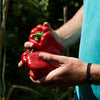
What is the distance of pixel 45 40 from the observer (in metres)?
1.37

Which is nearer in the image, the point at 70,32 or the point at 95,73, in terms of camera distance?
the point at 95,73

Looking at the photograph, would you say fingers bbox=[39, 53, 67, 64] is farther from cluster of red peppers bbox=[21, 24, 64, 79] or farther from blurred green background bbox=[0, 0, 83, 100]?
blurred green background bbox=[0, 0, 83, 100]

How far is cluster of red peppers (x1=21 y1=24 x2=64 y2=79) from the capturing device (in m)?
1.21

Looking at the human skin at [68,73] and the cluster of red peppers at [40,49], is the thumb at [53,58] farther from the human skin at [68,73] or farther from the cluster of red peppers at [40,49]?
the cluster of red peppers at [40,49]

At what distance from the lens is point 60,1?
1979 mm

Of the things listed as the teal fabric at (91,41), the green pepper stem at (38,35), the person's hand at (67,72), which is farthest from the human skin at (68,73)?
the green pepper stem at (38,35)

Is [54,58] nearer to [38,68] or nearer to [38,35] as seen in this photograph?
[38,68]

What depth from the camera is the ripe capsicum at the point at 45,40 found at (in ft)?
4.48

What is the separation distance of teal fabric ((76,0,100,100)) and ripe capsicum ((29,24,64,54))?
0.54 ft

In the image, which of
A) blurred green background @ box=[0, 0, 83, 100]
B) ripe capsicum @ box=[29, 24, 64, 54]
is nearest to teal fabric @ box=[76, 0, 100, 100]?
ripe capsicum @ box=[29, 24, 64, 54]

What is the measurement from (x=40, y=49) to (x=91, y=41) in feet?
0.99

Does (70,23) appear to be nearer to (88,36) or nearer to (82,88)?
(88,36)

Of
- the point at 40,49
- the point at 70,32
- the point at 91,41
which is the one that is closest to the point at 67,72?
the point at 91,41

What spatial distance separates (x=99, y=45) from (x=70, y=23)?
0.38 m
